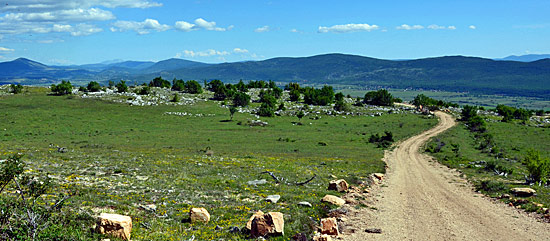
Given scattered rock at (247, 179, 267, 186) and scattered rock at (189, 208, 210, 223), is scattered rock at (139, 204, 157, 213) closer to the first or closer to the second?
scattered rock at (189, 208, 210, 223)

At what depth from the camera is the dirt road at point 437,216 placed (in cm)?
2077

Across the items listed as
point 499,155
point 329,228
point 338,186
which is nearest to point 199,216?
point 329,228

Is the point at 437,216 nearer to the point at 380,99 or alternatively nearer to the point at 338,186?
the point at 338,186

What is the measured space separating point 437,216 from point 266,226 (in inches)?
549

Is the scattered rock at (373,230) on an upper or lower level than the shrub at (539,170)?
lower

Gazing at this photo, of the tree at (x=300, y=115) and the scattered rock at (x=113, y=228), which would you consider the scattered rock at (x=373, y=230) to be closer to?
the scattered rock at (x=113, y=228)

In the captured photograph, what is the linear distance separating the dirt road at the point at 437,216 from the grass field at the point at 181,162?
3700 millimetres

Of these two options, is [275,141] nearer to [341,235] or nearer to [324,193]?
[324,193]

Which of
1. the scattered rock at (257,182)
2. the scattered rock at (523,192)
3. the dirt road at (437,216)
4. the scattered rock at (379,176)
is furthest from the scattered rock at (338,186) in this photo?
the scattered rock at (523,192)

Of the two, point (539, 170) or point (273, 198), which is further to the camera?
point (539, 170)

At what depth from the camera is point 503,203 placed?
91.9ft

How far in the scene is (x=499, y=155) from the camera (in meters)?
56.7

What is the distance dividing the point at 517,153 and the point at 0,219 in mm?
72188

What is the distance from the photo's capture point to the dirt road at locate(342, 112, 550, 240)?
68.1ft
